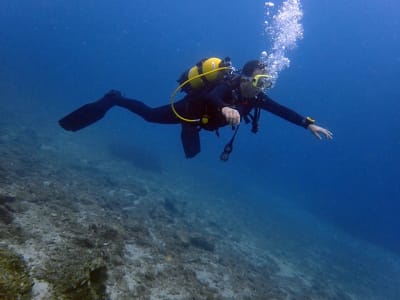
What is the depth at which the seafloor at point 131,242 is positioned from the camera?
3566 mm

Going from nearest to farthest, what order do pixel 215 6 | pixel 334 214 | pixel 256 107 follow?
1. pixel 256 107
2. pixel 334 214
3. pixel 215 6

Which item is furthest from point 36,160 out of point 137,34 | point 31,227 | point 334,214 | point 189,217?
point 137,34

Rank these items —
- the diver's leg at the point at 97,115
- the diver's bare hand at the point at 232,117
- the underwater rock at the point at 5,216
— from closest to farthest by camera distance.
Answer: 1. the diver's bare hand at the point at 232,117
2. the underwater rock at the point at 5,216
3. the diver's leg at the point at 97,115

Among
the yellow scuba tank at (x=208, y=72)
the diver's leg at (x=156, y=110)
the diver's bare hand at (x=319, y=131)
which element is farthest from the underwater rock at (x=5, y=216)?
the diver's bare hand at (x=319, y=131)

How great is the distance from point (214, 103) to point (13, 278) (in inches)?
127

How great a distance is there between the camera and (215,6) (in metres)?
116

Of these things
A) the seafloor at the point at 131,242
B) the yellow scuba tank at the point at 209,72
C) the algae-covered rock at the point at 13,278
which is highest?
the yellow scuba tank at the point at 209,72

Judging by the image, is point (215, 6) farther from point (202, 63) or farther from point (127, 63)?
point (202, 63)

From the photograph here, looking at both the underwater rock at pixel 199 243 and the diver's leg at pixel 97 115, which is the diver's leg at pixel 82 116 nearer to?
the diver's leg at pixel 97 115

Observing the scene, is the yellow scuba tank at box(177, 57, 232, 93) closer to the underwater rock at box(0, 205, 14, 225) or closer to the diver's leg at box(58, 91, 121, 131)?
the diver's leg at box(58, 91, 121, 131)

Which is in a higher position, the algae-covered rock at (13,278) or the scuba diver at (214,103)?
the scuba diver at (214,103)

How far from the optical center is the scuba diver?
513 centimetres

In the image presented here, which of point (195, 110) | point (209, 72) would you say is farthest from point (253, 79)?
point (195, 110)

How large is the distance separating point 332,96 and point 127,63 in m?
131
